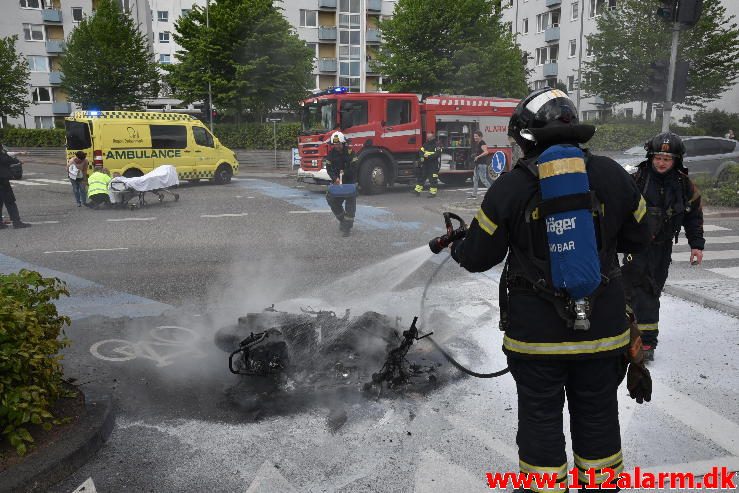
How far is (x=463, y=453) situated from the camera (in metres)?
3.40

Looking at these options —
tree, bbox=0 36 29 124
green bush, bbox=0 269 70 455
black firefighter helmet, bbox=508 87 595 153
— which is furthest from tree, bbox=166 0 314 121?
black firefighter helmet, bbox=508 87 595 153

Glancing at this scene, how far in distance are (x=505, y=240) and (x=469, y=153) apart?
1743 cm

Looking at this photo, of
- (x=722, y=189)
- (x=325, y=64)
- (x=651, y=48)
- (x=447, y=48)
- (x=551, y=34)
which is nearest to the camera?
(x=722, y=189)

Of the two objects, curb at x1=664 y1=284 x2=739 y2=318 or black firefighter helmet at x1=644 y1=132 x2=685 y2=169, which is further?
curb at x1=664 y1=284 x2=739 y2=318

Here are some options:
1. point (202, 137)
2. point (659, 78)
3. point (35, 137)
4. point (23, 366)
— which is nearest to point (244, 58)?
point (202, 137)

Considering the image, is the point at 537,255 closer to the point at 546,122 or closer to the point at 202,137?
the point at 546,122

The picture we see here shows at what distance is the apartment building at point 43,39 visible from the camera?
5125 cm

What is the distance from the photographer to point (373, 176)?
17.6 metres

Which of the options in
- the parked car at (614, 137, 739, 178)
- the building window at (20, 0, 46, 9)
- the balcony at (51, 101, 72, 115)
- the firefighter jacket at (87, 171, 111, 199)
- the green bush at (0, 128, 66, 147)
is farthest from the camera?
the balcony at (51, 101, 72, 115)

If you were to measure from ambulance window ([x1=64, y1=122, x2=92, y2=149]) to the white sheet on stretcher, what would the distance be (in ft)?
13.3

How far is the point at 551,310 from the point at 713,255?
307 inches

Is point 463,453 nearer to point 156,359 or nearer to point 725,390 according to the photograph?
point 725,390

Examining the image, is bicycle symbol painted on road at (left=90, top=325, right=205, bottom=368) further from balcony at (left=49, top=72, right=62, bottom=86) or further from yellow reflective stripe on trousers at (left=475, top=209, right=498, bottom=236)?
balcony at (left=49, top=72, right=62, bottom=86)

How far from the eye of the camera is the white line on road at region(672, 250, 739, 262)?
8.71m
